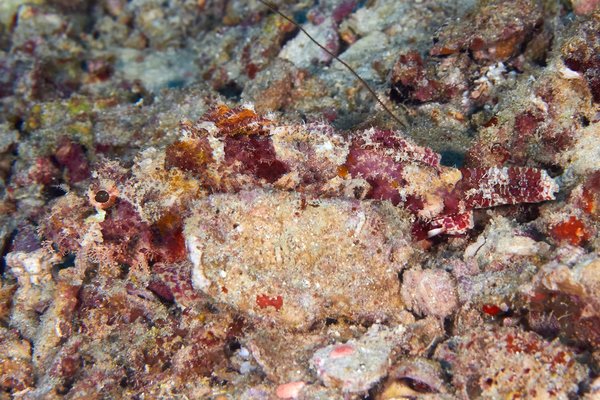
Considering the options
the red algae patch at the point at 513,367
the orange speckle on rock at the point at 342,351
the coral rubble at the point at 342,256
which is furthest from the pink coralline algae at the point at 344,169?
the orange speckle on rock at the point at 342,351

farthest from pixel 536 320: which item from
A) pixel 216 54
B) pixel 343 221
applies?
pixel 216 54

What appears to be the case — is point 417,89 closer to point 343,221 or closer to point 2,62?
point 343,221

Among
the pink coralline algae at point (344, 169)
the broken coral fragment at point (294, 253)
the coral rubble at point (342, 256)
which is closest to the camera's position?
the coral rubble at point (342, 256)

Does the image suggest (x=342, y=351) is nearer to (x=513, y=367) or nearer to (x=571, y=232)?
(x=513, y=367)

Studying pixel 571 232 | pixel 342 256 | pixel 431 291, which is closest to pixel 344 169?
pixel 342 256

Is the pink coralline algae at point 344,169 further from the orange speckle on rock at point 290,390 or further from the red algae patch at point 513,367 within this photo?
the orange speckle on rock at point 290,390

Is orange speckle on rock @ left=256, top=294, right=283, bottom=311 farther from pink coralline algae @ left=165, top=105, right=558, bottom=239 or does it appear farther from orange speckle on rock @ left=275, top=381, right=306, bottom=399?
pink coralline algae @ left=165, top=105, right=558, bottom=239

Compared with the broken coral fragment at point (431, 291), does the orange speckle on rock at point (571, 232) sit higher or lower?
higher
